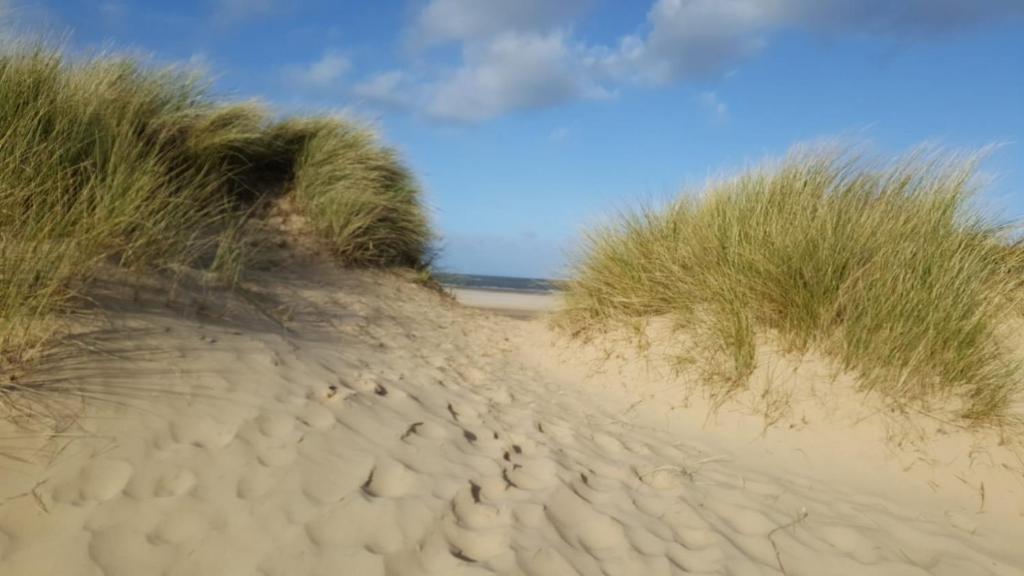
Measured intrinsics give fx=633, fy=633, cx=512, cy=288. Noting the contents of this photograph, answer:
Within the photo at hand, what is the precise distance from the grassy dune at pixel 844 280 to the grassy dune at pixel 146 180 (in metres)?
3.04

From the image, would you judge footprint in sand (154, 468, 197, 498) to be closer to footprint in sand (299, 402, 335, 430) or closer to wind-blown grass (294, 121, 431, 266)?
footprint in sand (299, 402, 335, 430)

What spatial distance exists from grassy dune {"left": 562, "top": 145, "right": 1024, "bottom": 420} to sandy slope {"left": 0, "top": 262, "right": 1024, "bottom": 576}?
89 cm

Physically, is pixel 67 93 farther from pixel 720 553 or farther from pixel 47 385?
pixel 720 553

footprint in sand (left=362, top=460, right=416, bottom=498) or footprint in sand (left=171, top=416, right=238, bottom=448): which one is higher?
footprint in sand (left=171, top=416, right=238, bottom=448)

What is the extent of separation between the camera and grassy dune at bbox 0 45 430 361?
119 inches

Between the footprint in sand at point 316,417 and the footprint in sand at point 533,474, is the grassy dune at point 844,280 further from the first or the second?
the footprint in sand at point 316,417

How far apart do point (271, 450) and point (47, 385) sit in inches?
33.9

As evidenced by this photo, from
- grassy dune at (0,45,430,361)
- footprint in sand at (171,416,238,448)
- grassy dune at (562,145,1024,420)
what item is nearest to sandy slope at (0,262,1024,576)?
footprint in sand at (171,416,238,448)

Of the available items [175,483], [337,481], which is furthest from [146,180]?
[337,481]

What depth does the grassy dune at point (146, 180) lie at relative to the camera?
301 centimetres

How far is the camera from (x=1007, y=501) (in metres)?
3.13

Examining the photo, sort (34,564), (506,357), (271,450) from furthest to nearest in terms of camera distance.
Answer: (506,357)
(271,450)
(34,564)

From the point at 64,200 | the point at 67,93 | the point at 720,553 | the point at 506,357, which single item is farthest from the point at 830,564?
the point at 67,93

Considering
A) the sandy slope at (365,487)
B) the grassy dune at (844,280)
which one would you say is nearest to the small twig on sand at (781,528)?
the sandy slope at (365,487)
